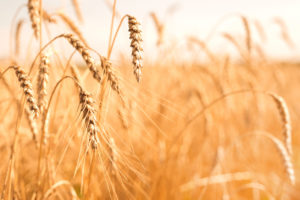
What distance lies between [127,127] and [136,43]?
493mm

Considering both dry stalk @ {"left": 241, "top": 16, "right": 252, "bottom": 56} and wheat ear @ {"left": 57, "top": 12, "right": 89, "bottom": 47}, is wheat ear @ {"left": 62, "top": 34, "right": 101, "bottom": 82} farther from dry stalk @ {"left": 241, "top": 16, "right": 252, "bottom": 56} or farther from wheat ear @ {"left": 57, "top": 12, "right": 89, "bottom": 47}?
dry stalk @ {"left": 241, "top": 16, "right": 252, "bottom": 56}

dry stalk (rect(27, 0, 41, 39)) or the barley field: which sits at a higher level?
dry stalk (rect(27, 0, 41, 39))

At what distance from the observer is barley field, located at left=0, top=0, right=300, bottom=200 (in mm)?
793

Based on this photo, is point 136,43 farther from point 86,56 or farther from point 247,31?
point 247,31

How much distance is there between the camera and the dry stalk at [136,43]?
70 centimetres

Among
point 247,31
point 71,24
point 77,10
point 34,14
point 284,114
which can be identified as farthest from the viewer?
point 247,31

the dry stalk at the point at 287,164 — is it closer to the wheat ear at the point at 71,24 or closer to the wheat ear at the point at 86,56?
the wheat ear at the point at 86,56

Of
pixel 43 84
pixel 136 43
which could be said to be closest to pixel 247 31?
pixel 136 43

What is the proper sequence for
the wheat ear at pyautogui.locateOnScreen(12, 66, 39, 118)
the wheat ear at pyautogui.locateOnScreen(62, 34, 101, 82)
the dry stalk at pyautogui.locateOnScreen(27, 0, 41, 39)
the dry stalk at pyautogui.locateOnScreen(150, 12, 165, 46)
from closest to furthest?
the wheat ear at pyautogui.locateOnScreen(12, 66, 39, 118)
the wheat ear at pyautogui.locateOnScreen(62, 34, 101, 82)
the dry stalk at pyautogui.locateOnScreen(27, 0, 41, 39)
the dry stalk at pyautogui.locateOnScreen(150, 12, 165, 46)

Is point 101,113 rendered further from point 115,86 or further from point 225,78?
point 225,78

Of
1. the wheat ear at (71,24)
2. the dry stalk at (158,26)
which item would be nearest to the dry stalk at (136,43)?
→ the wheat ear at (71,24)

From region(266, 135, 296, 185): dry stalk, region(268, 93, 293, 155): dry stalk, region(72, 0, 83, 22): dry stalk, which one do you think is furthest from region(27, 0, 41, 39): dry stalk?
region(266, 135, 296, 185): dry stalk

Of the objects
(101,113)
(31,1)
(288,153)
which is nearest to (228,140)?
(288,153)

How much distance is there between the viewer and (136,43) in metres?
0.75
